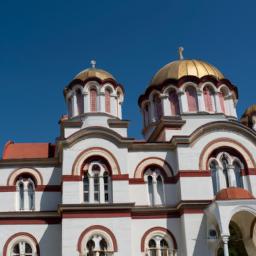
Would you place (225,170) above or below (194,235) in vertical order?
above

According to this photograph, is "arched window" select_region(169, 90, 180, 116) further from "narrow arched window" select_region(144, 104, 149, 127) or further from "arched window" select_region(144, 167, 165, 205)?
"arched window" select_region(144, 167, 165, 205)

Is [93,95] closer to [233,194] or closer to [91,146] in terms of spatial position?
[91,146]

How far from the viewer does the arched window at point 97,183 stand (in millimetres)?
24109

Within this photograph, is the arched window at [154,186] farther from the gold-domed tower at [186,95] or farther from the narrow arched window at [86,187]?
the narrow arched window at [86,187]

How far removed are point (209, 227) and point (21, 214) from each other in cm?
932

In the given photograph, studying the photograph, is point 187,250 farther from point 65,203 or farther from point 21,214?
point 21,214

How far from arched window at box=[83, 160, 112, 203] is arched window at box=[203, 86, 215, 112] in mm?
7607

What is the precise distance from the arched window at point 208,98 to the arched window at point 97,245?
10132mm

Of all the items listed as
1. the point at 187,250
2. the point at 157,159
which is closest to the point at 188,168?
the point at 157,159

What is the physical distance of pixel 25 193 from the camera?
2548 centimetres

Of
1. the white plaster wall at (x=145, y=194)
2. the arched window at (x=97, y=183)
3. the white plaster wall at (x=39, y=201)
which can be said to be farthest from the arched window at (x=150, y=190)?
the white plaster wall at (x=39, y=201)

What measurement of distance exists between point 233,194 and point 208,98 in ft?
25.6

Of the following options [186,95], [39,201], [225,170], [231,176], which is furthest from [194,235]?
[186,95]

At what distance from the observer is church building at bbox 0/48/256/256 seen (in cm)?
2309
